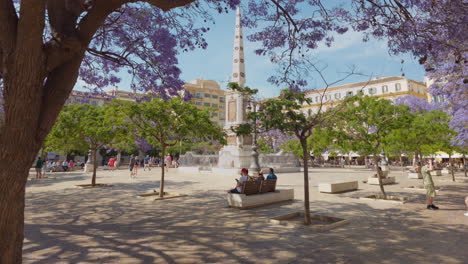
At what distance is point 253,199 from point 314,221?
2.29 m

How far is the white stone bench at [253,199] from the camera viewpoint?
848 centimetres

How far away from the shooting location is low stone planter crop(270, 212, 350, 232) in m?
6.03

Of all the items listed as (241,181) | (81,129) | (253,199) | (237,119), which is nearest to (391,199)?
(253,199)

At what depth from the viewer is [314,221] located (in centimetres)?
698

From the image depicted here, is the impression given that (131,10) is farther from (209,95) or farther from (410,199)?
(209,95)

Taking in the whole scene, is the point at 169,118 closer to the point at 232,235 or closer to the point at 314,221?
the point at 232,235

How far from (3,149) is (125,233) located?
344 cm

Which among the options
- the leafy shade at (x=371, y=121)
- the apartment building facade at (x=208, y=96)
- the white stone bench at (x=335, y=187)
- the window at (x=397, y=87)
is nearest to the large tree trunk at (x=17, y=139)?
the leafy shade at (x=371, y=121)

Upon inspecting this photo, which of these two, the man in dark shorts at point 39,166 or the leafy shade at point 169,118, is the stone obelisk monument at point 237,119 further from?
the man in dark shorts at point 39,166

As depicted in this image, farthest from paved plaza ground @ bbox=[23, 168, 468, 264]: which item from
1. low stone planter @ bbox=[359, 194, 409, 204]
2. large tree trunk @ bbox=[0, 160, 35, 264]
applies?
large tree trunk @ bbox=[0, 160, 35, 264]

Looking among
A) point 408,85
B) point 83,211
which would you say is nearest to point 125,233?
point 83,211

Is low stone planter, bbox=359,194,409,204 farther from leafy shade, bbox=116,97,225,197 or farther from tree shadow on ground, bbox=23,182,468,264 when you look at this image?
leafy shade, bbox=116,97,225,197

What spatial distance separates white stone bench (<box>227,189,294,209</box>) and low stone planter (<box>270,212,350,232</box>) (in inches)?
64.4

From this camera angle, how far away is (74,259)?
429 cm
